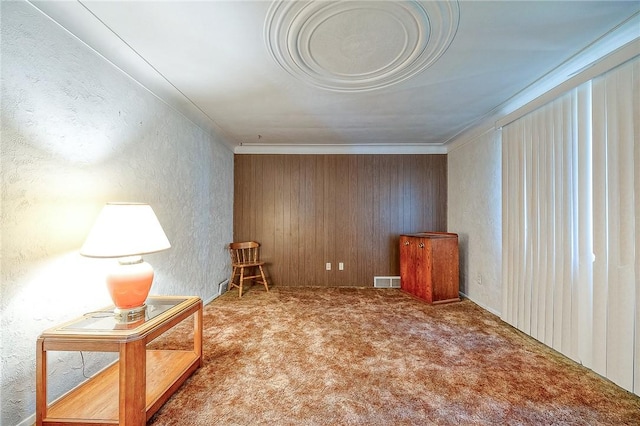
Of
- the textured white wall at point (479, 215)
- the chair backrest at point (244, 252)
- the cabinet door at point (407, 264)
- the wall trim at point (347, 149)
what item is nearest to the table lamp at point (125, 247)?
the chair backrest at point (244, 252)

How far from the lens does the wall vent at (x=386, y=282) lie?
386 cm

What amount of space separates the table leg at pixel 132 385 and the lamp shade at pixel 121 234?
0.48 m

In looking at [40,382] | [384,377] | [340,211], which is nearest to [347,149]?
[340,211]

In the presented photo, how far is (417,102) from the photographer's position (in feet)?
7.82

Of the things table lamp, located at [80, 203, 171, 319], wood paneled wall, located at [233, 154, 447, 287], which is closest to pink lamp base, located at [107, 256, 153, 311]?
table lamp, located at [80, 203, 171, 319]

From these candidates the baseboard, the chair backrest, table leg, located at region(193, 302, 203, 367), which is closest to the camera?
table leg, located at region(193, 302, 203, 367)

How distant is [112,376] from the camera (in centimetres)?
158

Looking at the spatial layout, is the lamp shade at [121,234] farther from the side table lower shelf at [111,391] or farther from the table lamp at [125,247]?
the side table lower shelf at [111,391]

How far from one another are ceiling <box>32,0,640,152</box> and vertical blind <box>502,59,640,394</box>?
0.38 m

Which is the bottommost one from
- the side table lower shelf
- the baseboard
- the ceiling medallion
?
the baseboard

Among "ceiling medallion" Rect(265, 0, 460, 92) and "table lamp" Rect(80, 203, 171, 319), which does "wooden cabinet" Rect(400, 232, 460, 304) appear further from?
"table lamp" Rect(80, 203, 171, 319)

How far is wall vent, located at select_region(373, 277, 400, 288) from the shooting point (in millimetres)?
3857

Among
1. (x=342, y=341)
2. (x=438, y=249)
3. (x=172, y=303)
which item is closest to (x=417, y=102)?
(x=438, y=249)

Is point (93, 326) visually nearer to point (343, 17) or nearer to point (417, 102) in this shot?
point (343, 17)
